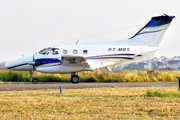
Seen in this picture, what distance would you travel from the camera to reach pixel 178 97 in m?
11.5

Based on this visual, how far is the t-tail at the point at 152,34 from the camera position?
22359 mm

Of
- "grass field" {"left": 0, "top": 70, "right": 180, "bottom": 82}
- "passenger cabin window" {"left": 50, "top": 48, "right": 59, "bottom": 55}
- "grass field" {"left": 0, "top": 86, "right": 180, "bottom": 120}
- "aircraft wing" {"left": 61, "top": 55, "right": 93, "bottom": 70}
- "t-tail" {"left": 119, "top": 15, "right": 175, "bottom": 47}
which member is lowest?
"grass field" {"left": 0, "top": 86, "right": 180, "bottom": 120}

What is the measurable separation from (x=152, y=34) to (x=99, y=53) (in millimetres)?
5174

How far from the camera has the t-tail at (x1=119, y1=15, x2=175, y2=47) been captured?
22.4 metres

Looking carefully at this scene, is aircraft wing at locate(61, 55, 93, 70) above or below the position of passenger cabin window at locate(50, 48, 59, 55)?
below

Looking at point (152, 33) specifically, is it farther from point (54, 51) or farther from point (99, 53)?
point (54, 51)

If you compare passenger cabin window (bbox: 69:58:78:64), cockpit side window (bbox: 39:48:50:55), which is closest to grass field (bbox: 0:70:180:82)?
passenger cabin window (bbox: 69:58:78:64)

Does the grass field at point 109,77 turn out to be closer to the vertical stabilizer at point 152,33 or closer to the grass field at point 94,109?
the vertical stabilizer at point 152,33

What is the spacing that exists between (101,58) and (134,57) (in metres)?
2.96

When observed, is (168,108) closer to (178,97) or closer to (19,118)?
(178,97)

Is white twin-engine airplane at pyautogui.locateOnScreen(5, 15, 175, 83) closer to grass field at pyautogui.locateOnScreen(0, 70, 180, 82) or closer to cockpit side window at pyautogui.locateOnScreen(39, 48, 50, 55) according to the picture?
cockpit side window at pyautogui.locateOnScreen(39, 48, 50, 55)

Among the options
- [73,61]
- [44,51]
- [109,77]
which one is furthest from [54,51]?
[109,77]

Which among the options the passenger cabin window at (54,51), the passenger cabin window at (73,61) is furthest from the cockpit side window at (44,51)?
the passenger cabin window at (73,61)

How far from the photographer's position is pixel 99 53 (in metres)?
22.2
